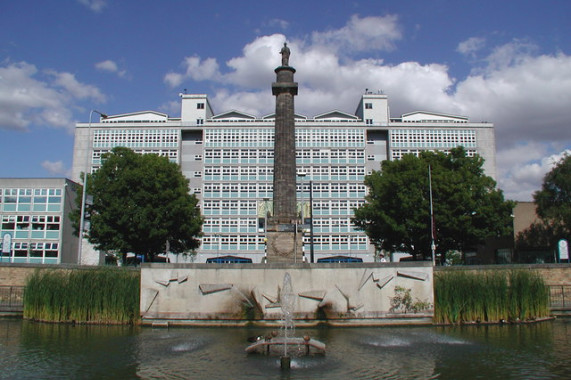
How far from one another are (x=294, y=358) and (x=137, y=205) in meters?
30.2

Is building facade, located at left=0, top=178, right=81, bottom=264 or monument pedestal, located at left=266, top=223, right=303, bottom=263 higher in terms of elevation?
building facade, located at left=0, top=178, right=81, bottom=264

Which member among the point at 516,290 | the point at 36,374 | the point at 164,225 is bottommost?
the point at 36,374

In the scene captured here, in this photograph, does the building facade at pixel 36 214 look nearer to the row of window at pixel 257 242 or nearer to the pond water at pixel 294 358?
the row of window at pixel 257 242

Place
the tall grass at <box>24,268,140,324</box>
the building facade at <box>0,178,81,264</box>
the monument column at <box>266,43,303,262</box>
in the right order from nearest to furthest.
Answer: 1. the tall grass at <box>24,268,140,324</box>
2. the monument column at <box>266,43,303,262</box>
3. the building facade at <box>0,178,81,264</box>

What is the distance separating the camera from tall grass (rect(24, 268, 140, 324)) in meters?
21.0

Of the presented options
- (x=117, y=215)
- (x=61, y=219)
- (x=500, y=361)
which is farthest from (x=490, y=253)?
(x=61, y=219)

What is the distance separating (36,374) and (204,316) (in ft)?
31.8

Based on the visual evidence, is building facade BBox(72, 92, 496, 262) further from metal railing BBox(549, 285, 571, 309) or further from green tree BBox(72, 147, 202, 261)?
metal railing BBox(549, 285, 571, 309)

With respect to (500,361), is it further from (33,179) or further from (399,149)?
(399,149)

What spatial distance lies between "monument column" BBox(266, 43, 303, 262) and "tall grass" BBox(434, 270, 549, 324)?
10.1m

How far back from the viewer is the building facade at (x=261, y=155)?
235 feet

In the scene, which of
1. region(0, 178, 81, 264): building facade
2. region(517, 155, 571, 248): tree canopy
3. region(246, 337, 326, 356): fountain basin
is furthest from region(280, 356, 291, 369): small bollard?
region(0, 178, 81, 264): building facade

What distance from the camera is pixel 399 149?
7500 centimetres

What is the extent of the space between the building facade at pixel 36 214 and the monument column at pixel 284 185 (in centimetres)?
3597
